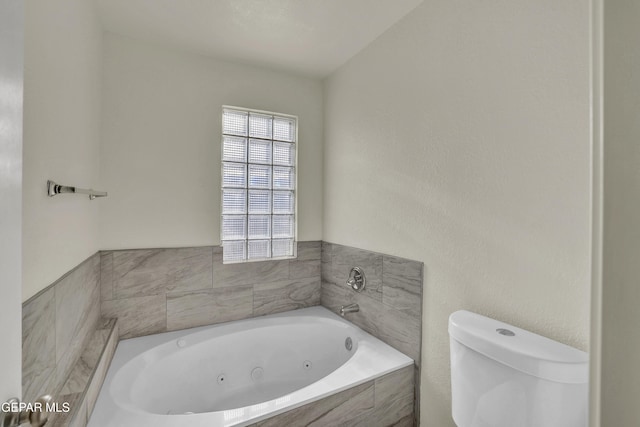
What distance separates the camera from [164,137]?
6.91 ft

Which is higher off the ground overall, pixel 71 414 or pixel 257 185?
pixel 257 185

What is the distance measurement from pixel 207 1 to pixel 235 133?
886 millimetres

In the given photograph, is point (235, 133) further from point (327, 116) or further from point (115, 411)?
point (115, 411)

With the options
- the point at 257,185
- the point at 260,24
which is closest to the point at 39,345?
the point at 257,185

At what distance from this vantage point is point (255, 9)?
5.69ft

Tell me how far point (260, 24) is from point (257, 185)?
1.13 metres

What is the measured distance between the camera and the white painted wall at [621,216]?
424 mm

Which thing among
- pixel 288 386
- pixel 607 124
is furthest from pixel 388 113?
pixel 288 386

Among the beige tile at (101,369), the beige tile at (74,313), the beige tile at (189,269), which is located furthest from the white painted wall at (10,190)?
the beige tile at (189,269)

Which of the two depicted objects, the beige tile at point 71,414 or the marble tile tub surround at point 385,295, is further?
the marble tile tub surround at point 385,295

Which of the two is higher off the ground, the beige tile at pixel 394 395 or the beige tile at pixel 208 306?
the beige tile at pixel 208 306

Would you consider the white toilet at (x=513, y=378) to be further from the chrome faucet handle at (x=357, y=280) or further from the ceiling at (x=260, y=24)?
the ceiling at (x=260, y=24)

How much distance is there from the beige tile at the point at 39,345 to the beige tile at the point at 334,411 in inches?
31.8

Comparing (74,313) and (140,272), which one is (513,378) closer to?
(74,313)
